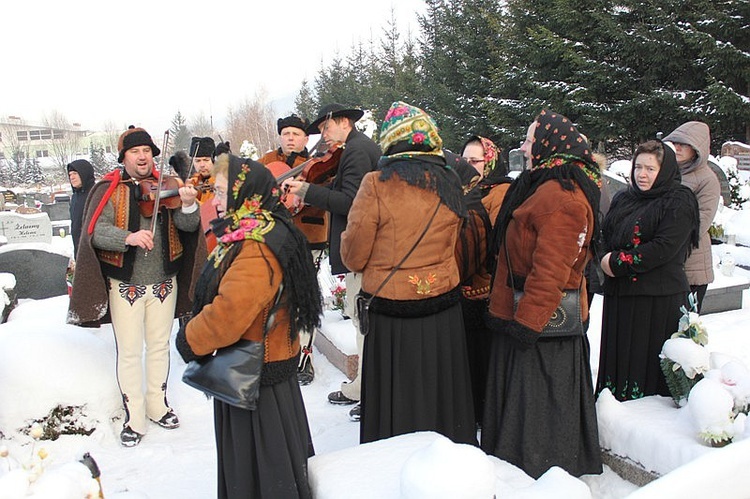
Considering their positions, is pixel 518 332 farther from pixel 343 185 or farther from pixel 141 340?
pixel 141 340

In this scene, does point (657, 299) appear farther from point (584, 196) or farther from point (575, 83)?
point (575, 83)

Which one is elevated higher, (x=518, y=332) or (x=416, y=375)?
(x=518, y=332)

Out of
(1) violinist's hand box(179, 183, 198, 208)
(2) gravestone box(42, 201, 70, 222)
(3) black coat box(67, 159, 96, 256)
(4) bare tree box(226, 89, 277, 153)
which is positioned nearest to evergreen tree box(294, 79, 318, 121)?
(4) bare tree box(226, 89, 277, 153)

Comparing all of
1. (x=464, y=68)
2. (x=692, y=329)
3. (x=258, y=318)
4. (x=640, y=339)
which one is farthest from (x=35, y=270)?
(x=464, y=68)

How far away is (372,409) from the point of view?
9.98ft

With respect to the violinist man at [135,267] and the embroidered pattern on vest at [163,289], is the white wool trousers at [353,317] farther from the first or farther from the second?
the embroidered pattern on vest at [163,289]

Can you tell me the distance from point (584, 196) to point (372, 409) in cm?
152

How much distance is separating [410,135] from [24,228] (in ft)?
39.2

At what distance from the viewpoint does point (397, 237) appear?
9.27ft

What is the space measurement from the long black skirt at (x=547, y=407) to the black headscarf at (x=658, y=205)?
0.92 metres

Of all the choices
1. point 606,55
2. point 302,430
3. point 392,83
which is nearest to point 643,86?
point 606,55

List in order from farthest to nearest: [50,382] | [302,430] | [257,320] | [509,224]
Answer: [50,382]
[509,224]
[302,430]
[257,320]

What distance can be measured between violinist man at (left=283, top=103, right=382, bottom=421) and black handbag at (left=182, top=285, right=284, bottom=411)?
1.36 m

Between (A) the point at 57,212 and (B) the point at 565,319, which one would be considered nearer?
(B) the point at 565,319
